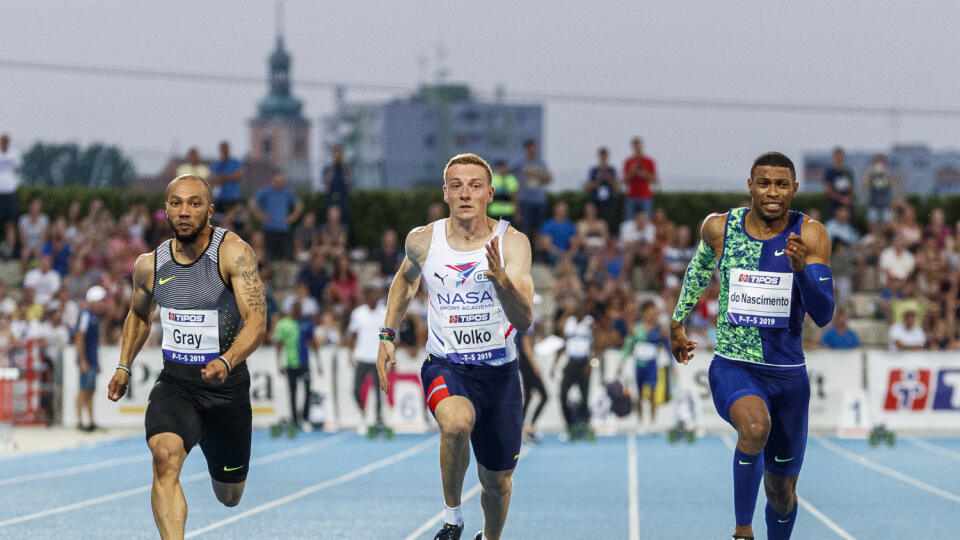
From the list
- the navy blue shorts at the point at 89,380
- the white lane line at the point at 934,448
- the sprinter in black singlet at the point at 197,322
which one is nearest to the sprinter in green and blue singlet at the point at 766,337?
the sprinter in black singlet at the point at 197,322

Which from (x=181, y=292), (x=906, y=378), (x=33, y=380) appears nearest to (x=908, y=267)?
(x=906, y=378)

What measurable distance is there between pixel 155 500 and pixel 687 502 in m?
6.35

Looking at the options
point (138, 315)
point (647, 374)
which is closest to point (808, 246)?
point (138, 315)

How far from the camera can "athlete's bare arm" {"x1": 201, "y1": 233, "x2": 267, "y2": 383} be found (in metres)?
7.09

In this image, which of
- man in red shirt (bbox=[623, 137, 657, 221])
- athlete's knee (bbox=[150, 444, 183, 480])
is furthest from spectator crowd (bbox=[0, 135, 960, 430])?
athlete's knee (bbox=[150, 444, 183, 480])

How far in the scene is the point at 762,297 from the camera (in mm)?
7305

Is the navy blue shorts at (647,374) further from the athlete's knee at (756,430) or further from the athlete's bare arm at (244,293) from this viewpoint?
the athlete's bare arm at (244,293)

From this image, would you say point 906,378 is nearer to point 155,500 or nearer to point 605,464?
point 605,464

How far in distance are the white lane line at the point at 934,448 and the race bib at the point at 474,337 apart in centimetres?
1127

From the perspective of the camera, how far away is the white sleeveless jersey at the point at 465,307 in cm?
738

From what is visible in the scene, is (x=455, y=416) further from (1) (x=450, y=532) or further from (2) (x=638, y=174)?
(2) (x=638, y=174)

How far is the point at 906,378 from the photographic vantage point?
20.4 m

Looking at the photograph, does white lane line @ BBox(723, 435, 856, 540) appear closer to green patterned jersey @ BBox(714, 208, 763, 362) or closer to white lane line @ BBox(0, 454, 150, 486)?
green patterned jersey @ BBox(714, 208, 763, 362)

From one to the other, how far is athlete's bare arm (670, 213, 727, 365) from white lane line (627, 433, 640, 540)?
2.51 metres
